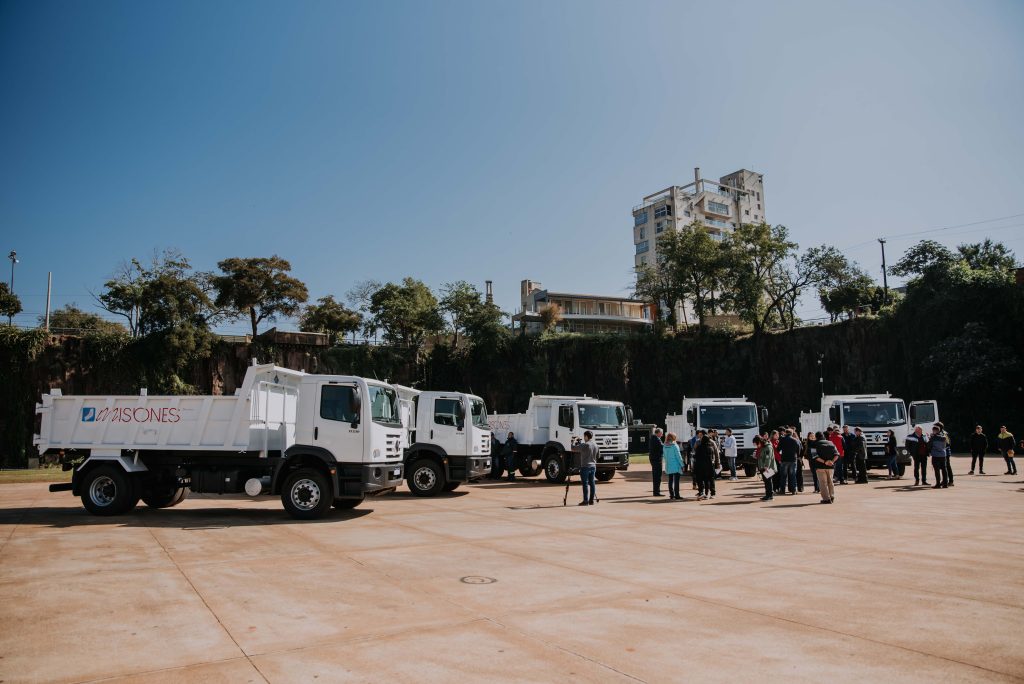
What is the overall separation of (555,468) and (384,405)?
30.7ft

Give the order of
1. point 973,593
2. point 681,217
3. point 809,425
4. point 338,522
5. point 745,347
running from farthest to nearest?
1. point 681,217
2. point 745,347
3. point 809,425
4. point 338,522
5. point 973,593

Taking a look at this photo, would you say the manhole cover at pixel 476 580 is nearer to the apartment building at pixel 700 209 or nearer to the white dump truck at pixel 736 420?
the white dump truck at pixel 736 420

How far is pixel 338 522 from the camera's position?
1192 cm

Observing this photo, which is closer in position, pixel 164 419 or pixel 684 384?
pixel 164 419

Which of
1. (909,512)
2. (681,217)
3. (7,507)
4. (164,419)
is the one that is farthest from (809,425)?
(681,217)

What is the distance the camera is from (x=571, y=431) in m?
20.5

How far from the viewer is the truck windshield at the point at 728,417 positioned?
72.5 feet

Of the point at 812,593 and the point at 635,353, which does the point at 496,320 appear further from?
the point at 812,593

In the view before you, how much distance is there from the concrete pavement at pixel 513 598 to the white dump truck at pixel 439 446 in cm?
477

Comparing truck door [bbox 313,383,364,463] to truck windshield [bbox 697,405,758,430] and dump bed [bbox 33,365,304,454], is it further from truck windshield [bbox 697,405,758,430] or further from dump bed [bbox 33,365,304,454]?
truck windshield [bbox 697,405,758,430]

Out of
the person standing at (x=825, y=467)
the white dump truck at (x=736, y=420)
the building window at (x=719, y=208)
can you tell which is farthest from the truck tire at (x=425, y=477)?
the building window at (x=719, y=208)

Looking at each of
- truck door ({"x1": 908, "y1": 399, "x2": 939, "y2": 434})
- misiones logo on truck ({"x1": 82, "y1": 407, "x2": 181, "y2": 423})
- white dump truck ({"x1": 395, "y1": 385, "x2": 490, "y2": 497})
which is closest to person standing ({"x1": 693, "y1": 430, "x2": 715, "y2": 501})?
white dump truck ({"x1": 395, "y1": 385, "x2": 490, "y2": 497})

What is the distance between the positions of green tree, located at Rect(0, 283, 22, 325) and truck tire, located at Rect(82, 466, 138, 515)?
46.4m

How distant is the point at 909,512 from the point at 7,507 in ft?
60.6
